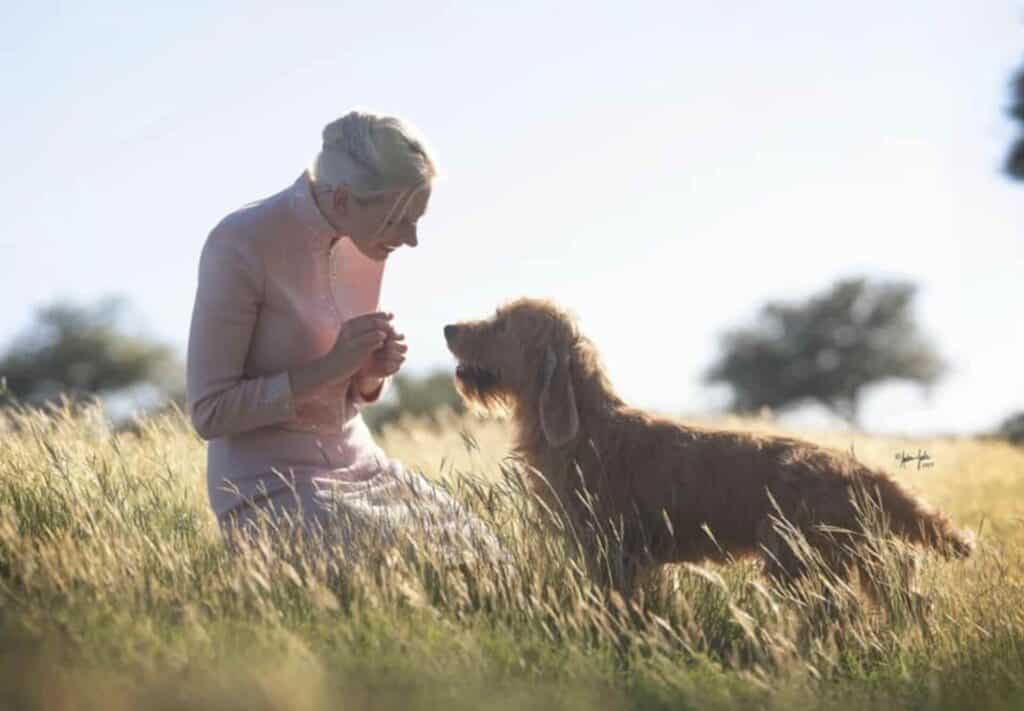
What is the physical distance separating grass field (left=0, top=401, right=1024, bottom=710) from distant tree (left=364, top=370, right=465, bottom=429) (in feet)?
75.2

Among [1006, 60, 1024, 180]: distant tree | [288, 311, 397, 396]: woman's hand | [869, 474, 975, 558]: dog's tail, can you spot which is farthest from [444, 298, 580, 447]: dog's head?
[1006, 60, 1024, 180]: distant tree

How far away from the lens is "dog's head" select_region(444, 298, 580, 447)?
21.2 ft

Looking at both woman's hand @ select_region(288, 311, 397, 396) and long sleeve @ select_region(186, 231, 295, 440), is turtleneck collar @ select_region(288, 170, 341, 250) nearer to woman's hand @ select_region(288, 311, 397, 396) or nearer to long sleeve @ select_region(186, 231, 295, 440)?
long sleeve @ select_region(186, 231, 295, 440)

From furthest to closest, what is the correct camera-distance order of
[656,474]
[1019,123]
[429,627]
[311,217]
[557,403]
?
[1019,123], [557,403], [656,474], [311,217], [429,627]

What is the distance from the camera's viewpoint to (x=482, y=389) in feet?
22.5

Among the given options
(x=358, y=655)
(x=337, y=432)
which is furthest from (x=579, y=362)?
(x=358, y=655)

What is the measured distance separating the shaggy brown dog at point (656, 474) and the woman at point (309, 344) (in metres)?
0.70

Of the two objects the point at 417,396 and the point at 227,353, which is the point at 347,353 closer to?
the point at 227,353

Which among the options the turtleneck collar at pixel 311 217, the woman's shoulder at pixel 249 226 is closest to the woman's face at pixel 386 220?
the turtleneck collar at pixel 311 217

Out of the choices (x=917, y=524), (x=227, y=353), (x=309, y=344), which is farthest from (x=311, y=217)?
(x=917, y=524)

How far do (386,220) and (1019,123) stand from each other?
14.5 metres

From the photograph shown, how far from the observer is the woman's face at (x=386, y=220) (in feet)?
18.8
